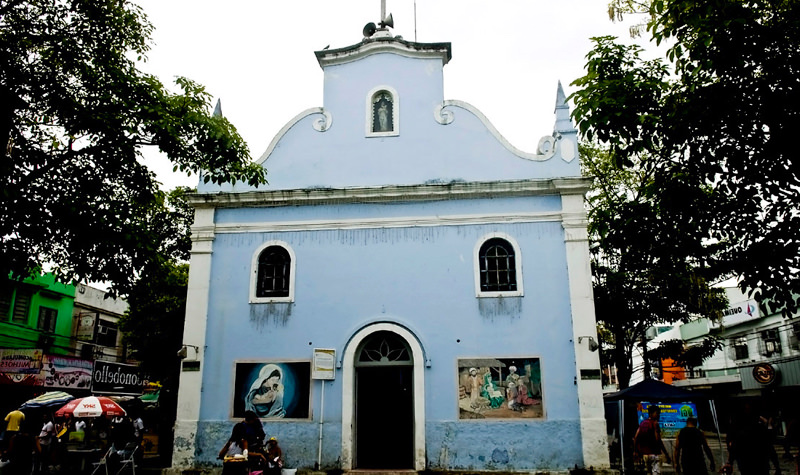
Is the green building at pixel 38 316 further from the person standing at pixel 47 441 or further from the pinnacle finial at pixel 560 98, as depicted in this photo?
the pinnacle finial at pixel 560 98

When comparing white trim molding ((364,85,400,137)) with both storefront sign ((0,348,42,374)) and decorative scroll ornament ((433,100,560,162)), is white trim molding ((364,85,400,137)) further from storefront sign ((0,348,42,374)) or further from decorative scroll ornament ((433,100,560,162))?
storefront sign ((0,348,42,374))

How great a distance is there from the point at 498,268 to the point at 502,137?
305 cm

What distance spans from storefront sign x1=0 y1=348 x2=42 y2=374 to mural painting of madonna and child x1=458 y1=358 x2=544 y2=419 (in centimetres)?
1695

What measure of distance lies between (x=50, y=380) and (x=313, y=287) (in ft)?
48.2

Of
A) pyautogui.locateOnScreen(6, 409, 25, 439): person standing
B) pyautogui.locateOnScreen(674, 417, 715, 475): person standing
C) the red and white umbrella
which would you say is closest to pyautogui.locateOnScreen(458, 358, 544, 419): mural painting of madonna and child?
pyautogui.locateOnScreen(674, 417, 715, 475): person standing

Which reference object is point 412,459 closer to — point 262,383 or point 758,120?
point 262,383

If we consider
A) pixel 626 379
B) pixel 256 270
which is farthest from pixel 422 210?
pixel 626 379

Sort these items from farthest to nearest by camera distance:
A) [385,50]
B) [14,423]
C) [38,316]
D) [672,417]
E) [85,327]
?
[85,327] < [38,316] < [14,423] < [385,50] < [672,417]

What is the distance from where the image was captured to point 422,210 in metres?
13.5

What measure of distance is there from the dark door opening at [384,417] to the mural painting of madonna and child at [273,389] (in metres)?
1.16

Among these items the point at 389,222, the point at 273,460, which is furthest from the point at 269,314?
the point at 273,460

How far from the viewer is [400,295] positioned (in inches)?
513

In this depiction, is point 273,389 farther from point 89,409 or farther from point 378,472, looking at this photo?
point 89,409

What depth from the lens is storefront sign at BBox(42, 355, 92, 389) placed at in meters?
22.1
